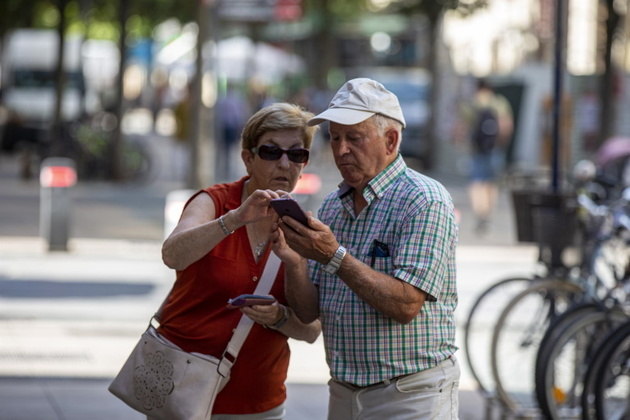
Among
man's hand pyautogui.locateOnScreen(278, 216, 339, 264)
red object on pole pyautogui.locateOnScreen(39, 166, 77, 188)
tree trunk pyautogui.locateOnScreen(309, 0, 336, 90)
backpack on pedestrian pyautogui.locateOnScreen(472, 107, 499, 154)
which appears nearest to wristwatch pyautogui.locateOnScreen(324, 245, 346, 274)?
man's hand pyautogui.locateOnScreen(278, 216, 339, 264)

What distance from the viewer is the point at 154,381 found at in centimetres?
416

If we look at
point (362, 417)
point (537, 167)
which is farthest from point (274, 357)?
point (537, 167)

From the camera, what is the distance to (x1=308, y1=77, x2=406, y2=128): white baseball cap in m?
3.86

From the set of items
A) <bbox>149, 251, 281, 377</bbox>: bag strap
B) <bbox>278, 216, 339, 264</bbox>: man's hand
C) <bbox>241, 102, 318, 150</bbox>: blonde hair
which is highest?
<bbox>241, 102, 318, 150</bbox>: blonde hair

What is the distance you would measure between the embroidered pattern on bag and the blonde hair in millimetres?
725

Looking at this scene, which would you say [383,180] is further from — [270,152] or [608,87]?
[608,87]

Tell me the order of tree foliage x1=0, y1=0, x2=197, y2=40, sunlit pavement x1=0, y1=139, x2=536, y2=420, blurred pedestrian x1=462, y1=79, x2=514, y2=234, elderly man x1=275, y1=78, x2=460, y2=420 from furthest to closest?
tree foliage x1=0, y1=0, x2=197, y2=40 → blurred pedestrian x1=462, y1=79, x2=514, y2=234 → sunlit pavement x1=0, y1=139, x2=536, y2=420 → elderly man x1=275, y1=78, x2=460, y2=420

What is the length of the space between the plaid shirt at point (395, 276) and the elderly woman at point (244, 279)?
0.27 meters

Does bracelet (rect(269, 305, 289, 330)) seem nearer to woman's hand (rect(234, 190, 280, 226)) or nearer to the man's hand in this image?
woman's hand (rect(234, 190, 280, 226))

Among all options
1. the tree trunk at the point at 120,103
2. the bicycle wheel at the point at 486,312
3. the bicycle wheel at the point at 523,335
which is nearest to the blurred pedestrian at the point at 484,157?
the tree trunk at the point at 120,103

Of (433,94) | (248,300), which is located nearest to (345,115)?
(248,300)

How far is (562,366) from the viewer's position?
740 centimetres


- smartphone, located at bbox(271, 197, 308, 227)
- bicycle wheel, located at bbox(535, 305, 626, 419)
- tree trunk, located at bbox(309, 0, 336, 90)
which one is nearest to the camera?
smartphone, located at bbox(271, 197, 308, 227)

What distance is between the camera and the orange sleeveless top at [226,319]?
4.22 meters
